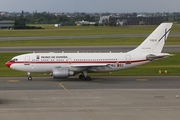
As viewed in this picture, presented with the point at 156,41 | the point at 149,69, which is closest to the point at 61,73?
the point at 156,41

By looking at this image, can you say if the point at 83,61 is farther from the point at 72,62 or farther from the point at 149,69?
the point at 149,69

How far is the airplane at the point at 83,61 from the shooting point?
156 ft

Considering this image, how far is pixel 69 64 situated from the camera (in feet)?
157
